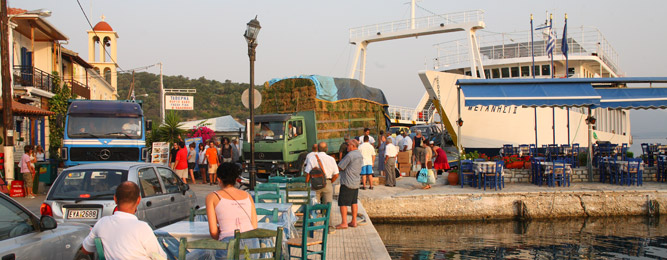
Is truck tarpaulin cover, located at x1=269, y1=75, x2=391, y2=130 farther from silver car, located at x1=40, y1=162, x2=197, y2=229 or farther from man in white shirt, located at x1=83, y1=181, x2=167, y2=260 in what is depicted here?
man in white shirt, located at x1=83, y1=181, x2=167, y2=260

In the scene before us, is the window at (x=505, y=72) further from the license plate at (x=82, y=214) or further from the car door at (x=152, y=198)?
the license plate at (x=82, y=214)

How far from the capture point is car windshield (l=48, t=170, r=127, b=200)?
23.1ft

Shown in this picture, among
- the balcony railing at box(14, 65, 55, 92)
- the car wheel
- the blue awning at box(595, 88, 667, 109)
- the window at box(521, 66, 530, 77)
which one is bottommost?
the car wheel

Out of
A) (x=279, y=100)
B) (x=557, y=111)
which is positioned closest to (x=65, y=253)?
(x=279, y=100)

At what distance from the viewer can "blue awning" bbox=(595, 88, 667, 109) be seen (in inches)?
633

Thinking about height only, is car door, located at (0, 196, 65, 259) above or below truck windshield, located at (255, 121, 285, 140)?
below

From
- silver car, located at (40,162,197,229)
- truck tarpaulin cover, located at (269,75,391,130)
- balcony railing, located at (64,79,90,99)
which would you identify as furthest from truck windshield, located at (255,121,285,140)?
balcony railing, located at (64,79,90,99)

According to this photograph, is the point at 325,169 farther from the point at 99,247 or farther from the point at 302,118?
the point at 302,118

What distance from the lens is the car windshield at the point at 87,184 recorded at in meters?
7.04

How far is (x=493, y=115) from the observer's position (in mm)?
22281

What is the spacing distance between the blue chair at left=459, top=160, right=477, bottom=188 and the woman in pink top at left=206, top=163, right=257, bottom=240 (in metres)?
10.2

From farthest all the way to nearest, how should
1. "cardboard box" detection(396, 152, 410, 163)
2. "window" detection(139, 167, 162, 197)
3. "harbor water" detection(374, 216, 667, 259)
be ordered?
"cardboard box" detection(396, 152, 410, 163)
"harbor water" detection(374, 216, 667, 259)
"window" detection(139, 167, 162, 197)

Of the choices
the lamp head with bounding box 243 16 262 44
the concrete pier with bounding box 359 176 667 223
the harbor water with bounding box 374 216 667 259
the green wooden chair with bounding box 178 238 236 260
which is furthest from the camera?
the concrete pier with bounding box 359 176 667 223

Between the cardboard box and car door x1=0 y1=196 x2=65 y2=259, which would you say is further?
the cardboard box
